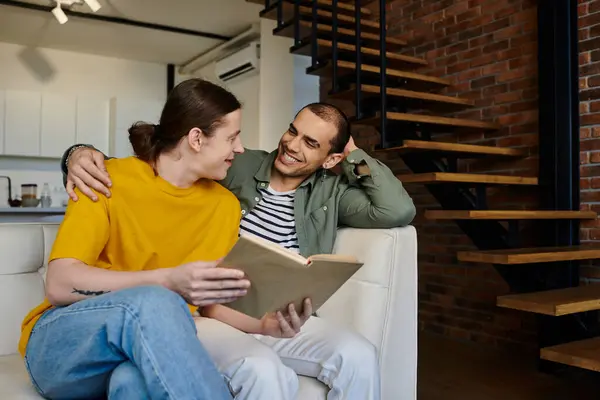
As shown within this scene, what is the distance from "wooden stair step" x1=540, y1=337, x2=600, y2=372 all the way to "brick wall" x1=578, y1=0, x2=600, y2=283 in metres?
0.93

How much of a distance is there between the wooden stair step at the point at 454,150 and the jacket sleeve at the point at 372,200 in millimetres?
841

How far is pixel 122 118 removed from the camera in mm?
6379

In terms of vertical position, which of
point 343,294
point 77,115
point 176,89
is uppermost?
point 77,115

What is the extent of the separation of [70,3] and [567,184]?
13.2ft

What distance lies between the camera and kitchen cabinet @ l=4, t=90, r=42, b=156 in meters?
5.89

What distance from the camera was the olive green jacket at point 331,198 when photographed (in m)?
1.83

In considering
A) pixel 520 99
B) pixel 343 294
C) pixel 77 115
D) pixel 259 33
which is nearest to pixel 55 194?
pixel 77 115

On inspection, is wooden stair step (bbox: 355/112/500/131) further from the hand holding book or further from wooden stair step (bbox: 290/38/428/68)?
the hand holding book

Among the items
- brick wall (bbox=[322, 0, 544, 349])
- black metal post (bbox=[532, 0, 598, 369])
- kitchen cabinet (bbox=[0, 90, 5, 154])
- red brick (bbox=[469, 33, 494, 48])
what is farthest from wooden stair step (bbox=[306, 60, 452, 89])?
kitchen cabinet (bbox=[0, 90, 5, 154])

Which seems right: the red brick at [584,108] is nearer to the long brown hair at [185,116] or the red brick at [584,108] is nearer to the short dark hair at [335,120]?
the short dark hair at [335,120]

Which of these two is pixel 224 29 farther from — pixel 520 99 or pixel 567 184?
pixel 567 184

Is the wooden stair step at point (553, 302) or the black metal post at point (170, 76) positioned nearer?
the wooden stair step at point (553, 302)

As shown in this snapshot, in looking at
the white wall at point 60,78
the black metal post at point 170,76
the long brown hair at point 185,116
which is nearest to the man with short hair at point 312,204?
the long brown hair at point 185,116

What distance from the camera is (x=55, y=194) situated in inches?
248
